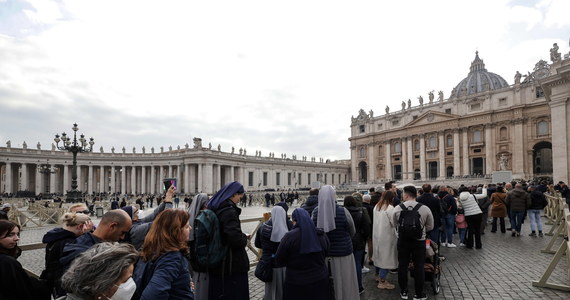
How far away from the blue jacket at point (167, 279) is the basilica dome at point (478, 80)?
65367 mm

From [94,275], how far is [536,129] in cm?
5594

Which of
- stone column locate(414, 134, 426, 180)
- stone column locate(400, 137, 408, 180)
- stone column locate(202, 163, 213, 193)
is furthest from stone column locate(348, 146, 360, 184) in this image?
stone column locate(202, 163, 213, 193)

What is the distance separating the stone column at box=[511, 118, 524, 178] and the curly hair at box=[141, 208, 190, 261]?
52.9 m

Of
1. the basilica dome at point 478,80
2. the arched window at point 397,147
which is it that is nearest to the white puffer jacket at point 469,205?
the arched window at point 397,147

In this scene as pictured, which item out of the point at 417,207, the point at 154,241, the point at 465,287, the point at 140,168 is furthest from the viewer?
the point at 140,168

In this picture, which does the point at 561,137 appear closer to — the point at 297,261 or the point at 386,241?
the point at 386,241

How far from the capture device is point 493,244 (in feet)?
31.9

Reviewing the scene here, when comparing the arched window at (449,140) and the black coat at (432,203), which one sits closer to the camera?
the black coat at (432,203)

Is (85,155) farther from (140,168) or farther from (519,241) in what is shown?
(519,241)

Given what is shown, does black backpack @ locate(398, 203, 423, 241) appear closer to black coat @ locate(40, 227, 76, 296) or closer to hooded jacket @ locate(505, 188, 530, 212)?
black coat @ locate(40, 227, 76, 296)

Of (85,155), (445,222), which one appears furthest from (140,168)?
(445,222)

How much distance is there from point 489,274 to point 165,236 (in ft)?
22.9

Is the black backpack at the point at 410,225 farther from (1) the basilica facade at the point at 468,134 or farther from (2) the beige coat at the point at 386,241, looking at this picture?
(1) the basilica facade at the point at 468,134

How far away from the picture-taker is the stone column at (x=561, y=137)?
53.0 ft
